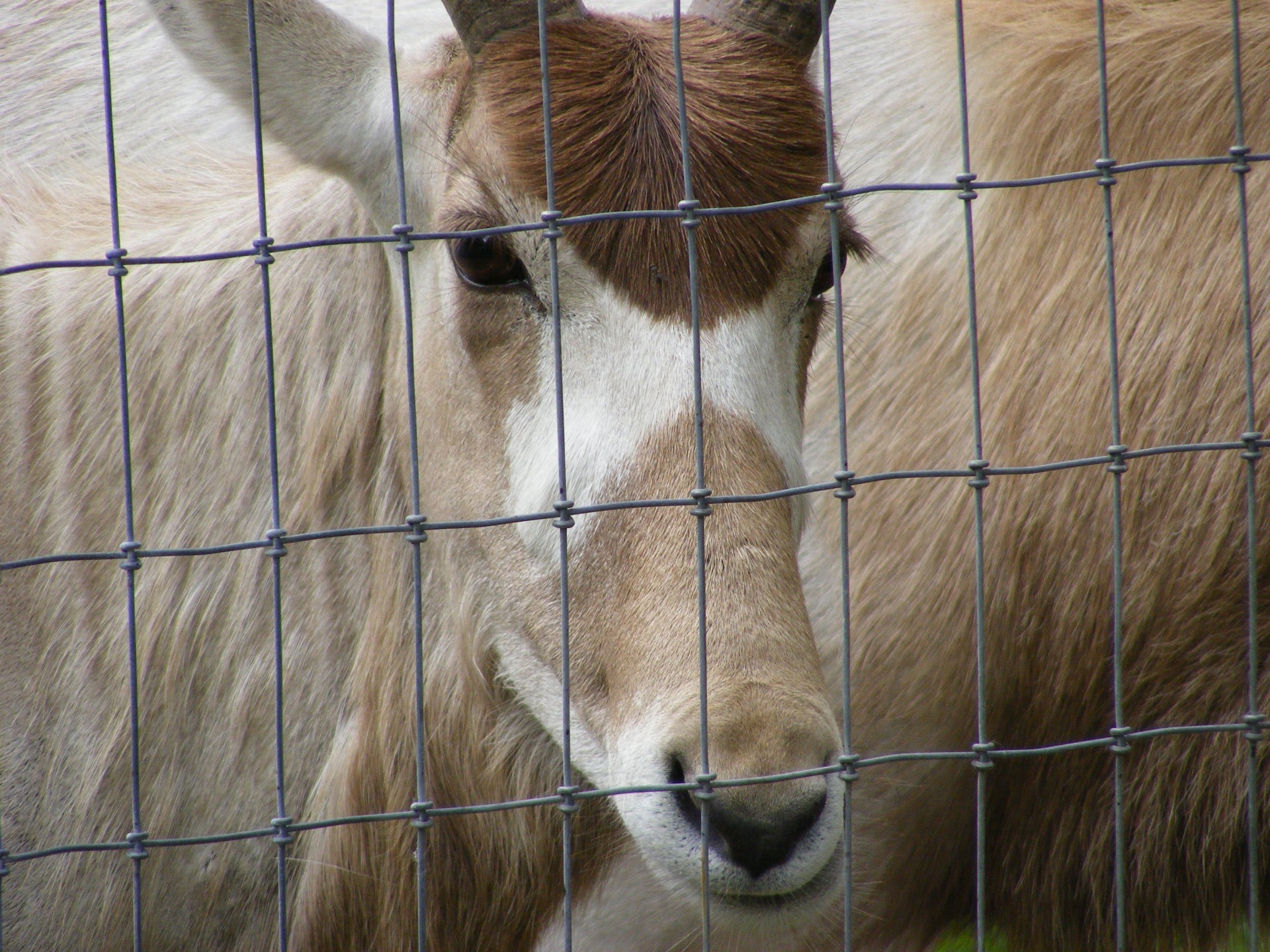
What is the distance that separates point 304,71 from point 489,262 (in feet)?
1.93

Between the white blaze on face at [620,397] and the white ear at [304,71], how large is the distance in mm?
653

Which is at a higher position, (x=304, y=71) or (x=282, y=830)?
(x=304, y=71)

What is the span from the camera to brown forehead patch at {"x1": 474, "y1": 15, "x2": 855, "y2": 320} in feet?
7.65

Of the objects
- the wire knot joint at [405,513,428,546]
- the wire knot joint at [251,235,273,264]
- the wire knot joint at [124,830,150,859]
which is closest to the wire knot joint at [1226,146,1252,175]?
the wire knot joint at [405,513,428,546]

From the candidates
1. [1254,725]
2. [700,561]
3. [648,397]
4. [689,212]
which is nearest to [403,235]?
[689,212]

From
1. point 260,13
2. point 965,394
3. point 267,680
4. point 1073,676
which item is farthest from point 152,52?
point 1073,676

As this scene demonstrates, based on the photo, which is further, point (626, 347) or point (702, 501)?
point (626, 347)

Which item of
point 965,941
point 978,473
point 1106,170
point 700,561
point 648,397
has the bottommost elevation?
point 965,941

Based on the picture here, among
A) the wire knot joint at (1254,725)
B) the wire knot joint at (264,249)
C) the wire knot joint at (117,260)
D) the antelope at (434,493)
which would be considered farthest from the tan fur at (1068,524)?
the wire knot joint at (117,260)

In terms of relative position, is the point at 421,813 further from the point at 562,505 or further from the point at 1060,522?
the point at 1060,522

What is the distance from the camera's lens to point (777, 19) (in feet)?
8.67

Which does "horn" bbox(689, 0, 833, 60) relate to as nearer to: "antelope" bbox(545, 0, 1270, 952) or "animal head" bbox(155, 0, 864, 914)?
"animal head" bbox(155, 0, 864, 914)

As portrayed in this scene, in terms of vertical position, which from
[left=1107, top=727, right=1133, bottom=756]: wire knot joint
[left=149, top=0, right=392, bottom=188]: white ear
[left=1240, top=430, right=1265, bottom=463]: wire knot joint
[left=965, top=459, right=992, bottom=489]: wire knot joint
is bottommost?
[left=1107, top=727, right=1133, bottom=756]: wire knot joint

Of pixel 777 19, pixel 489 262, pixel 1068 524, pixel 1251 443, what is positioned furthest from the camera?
pixel 1068 524
